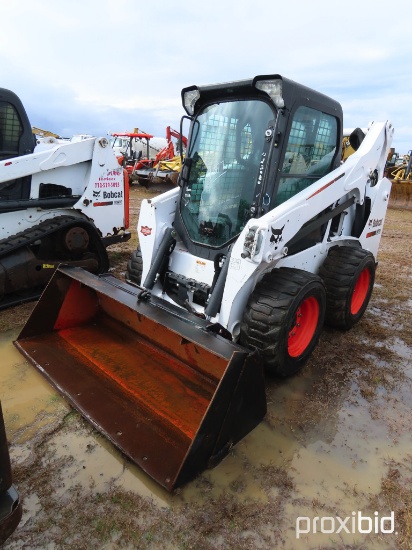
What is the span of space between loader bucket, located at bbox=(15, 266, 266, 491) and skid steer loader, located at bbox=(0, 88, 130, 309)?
1164mm

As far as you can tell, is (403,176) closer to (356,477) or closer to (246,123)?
(246,123)

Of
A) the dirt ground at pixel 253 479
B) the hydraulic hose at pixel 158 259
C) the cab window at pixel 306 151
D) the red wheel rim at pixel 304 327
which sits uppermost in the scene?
the cab window at pixel 306 151

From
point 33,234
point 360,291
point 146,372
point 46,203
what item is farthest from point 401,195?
point 146,372

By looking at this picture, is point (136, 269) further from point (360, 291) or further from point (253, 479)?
point (360, 291)

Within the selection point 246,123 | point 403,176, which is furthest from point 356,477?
point 403,176

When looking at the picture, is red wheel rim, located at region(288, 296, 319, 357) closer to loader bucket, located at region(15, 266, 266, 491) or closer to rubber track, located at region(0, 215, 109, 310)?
loader bucket, located at region(15, 266, 266, 491)

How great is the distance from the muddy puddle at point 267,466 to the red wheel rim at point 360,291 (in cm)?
110

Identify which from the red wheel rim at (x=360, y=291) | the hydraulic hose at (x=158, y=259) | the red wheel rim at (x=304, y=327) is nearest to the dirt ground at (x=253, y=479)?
the red wheel rim at (x=304, y=327)

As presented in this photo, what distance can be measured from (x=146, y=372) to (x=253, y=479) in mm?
1075

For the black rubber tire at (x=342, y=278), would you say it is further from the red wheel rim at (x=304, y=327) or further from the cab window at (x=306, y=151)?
the cab window at (x=306, y=151)

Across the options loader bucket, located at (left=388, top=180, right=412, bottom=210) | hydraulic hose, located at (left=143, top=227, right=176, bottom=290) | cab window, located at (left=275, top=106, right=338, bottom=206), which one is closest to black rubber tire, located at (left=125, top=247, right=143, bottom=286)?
hydraulic hose, located at (left=143, top=227, right=176, bottom=290)

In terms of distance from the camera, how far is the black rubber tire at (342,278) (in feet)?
11.8

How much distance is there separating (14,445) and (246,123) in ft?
8.98

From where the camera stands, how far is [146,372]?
2.90 meters
